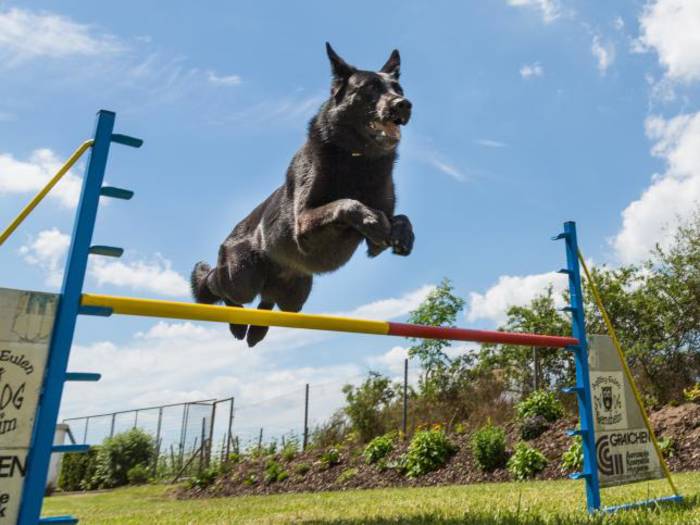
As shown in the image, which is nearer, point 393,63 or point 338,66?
point 338,66

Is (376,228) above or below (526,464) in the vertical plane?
above

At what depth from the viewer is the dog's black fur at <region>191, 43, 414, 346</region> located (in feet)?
10.7

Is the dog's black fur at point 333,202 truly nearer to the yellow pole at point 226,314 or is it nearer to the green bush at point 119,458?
the yellow pole at point 226,314

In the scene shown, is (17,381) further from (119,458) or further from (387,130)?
(119,458)

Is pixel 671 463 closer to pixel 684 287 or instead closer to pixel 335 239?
pixel 335 239

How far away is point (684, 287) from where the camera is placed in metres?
14.1

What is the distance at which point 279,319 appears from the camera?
2545 mm

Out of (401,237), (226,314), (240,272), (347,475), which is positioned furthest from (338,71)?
(347,475)

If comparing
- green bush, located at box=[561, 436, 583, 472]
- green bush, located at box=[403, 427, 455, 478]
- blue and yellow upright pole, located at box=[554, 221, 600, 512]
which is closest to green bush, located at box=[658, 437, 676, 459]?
green bush, located at box=[561, 436, 583, 472]

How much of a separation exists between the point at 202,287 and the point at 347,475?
5.30m

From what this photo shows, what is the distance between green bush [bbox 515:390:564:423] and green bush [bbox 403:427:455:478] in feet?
4.34

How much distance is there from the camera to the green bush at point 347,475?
8938 millimetres

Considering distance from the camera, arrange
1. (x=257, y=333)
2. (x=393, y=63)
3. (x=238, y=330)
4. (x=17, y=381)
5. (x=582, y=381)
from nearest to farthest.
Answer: (x=17, y=381) → (x=582, y=381) → (x=393, y=63) → (x=257, y=333) → (x=238, y=330)

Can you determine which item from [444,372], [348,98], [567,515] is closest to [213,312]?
[348,98]
